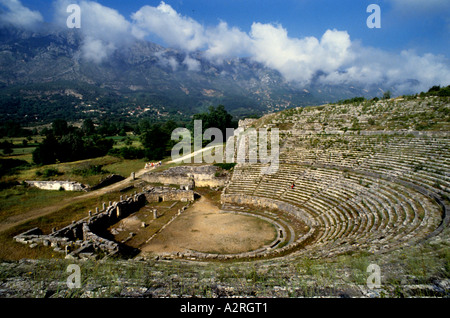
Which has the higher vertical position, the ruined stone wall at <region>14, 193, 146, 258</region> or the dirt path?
the dirt path

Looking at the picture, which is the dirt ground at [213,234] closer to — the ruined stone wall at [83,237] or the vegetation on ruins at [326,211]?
the vegetation on ruins at [326,211]

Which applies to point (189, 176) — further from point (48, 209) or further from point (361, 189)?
point (361, 189)

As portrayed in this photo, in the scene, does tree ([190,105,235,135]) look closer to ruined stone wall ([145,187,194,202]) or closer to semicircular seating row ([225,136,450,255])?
semicircular seating row ([225,136,450,255])

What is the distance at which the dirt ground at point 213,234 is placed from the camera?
1370 cm

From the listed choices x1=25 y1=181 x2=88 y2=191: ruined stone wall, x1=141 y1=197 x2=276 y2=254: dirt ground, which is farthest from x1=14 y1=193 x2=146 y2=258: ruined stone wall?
x1=25 y1=181 x2=88 y2=191: ruined stone wall

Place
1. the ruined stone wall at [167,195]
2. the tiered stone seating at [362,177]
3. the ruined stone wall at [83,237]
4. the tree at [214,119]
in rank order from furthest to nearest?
the tree at [214,119]
the ruined stone wall at [167,195]
the ruined stone wall at [83,237]
the tiered stone seating at [362,177]

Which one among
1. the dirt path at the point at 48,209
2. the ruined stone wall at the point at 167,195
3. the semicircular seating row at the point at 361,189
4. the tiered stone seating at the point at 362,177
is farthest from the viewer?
the ruined stone wall at the point at 167,195

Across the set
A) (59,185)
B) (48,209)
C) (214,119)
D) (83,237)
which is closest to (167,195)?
(83,237)

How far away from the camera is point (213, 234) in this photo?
15234 millimetres

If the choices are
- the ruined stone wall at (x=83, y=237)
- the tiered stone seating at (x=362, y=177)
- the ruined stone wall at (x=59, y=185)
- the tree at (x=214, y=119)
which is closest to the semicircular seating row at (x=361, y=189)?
the tiered stone seating at (x=362, y=177)

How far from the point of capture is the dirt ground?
13695mm

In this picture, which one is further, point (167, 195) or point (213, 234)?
point (167, 195)
